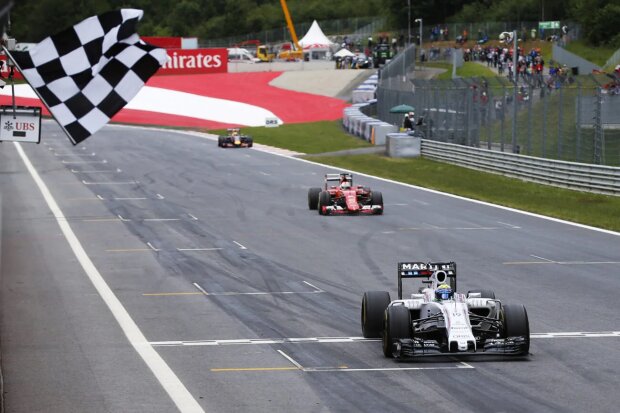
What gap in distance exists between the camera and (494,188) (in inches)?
1455

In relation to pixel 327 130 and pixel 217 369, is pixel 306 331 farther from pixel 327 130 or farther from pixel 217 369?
pixel 327 130

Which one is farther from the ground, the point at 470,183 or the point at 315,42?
the point at 315,42

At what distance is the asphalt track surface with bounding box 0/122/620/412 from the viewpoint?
12.1 meters

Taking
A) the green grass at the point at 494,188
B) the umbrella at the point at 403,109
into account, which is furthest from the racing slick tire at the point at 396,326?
the umbrella at the point at 403,109

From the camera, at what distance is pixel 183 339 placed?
15000 mm

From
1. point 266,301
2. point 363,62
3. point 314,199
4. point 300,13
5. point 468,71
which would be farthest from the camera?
point 300,13

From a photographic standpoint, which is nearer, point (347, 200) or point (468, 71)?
point (347, 200)

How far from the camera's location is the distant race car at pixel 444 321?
1338 cm

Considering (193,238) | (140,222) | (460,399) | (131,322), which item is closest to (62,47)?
(460,399)

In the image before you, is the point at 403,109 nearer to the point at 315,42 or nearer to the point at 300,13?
the point at 315,42

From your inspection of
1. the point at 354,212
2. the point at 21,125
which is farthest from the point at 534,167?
the point at 21,125

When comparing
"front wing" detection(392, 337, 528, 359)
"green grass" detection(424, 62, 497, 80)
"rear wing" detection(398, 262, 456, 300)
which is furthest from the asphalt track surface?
"green grass" detection(424, 62, 497, 80)

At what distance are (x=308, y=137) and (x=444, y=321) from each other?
154 feet

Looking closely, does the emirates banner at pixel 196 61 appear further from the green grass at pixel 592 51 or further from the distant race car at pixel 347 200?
the distant race car at pixel 347 200
